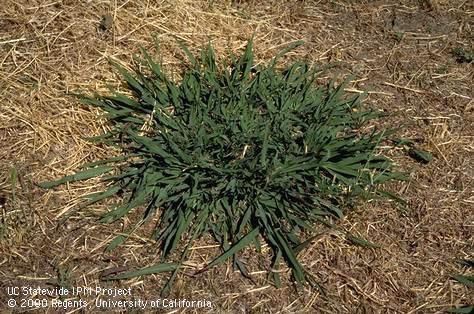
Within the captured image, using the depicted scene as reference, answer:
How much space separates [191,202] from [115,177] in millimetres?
363

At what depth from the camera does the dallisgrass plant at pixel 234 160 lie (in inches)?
103

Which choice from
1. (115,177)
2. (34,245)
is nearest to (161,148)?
(115,177)

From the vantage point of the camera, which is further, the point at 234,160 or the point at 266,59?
the point at 266,59

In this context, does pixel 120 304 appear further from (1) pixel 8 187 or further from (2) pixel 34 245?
(1) pixel 8 187

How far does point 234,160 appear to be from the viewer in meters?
2.77

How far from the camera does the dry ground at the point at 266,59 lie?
Answer: 2502 millimetres

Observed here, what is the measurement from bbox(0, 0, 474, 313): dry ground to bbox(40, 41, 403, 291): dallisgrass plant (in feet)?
0.26

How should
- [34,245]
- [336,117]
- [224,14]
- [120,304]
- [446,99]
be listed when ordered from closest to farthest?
1. [120,304]
2. [34,245]
3. [336,117]
4. [446,99]
5. [224,14]

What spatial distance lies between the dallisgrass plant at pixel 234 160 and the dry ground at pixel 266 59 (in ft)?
0.26

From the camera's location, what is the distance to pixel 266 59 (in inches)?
132

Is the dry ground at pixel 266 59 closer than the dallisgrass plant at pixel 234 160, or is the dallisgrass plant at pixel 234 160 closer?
the dry ground at pixel 266 59

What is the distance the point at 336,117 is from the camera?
2.96 meters

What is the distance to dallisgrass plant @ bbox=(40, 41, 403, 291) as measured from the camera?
2619mm

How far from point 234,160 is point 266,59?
2.63 ft
